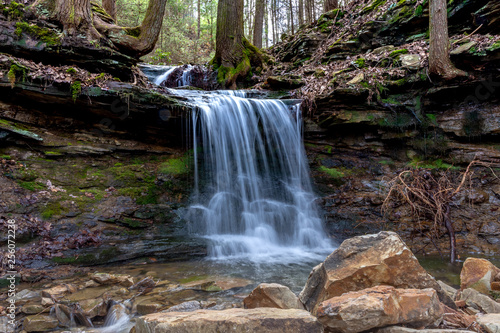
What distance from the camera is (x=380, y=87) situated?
23.5 ft

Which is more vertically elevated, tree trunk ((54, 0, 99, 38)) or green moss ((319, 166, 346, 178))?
tree trunk ((54, 0, 99, 38))

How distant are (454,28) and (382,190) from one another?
4817 millimetres

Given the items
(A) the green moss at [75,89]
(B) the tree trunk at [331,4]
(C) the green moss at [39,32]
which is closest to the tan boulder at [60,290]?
(A) the green moss at [75,89]

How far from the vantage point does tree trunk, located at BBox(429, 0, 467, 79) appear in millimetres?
6367

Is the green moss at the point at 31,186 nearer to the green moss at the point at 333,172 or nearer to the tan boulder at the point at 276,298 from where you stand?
the tan boulder at the point at 276,298

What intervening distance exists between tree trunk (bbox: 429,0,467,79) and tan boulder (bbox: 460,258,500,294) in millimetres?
4920

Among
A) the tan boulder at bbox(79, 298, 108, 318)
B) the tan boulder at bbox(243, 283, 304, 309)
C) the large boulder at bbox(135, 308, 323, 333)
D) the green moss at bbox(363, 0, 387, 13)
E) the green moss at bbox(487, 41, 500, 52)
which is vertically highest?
the green moss at bbox(363, 0, 387, 13)

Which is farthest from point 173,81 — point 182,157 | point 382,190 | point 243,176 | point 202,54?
point 202,54

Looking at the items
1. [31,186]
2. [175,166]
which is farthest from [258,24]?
[31,186]

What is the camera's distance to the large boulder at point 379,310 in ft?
6.29

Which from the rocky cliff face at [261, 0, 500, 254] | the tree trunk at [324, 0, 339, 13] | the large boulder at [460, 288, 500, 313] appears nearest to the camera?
the large boulder at [460, 288, 500, 313]

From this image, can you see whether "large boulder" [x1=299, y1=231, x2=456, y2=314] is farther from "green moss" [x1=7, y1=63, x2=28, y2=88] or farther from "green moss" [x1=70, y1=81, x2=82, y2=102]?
"green moss" [x1=7, y1=63, x2=28, y2=88]

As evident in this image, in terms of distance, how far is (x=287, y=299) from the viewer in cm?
264

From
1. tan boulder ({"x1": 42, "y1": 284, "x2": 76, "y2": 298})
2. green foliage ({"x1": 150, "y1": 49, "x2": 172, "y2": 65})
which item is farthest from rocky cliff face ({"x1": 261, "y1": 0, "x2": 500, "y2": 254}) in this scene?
green foliage ({"x1": 150, "y1": 49, "x2": 172, "y2": 65})
